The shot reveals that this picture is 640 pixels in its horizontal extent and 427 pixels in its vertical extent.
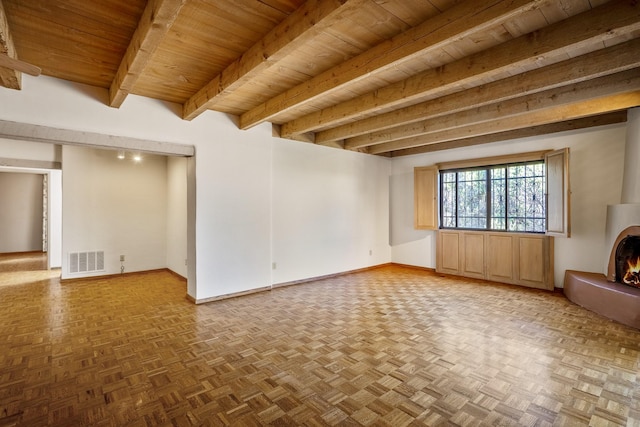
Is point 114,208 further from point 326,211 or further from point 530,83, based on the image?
point 530,83

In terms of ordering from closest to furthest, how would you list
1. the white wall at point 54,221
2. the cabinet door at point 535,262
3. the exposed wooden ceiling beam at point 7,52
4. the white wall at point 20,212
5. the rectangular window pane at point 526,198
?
1. the exposed wooden ceiling beam at point 7,52
2. the cabinet door at point 535,262
3. the rectangular window pane at point 526,198
4. the white wall at point 54,221
5. the white wall at point 20,212

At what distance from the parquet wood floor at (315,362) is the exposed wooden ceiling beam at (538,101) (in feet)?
8.00

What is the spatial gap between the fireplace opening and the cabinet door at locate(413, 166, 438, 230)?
8.83 feet

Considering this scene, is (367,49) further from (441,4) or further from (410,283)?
(410,283)

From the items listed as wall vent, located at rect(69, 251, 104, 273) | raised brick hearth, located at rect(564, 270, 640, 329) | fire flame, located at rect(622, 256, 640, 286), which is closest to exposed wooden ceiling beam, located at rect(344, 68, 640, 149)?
fire flame, located at rect(622, 256, 640, 286)

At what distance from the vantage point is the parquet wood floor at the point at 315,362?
6.38 ft

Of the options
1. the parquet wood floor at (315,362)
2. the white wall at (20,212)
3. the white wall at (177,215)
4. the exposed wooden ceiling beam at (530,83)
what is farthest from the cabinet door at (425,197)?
the white wall at (20,212)

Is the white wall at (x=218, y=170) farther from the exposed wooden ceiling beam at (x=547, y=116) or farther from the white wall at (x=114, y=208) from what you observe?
the exposed wooden ceiling beam at (x=547, y=116)

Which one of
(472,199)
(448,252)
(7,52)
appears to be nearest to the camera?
(7,52)

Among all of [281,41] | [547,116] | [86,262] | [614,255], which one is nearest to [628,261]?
[614,255]

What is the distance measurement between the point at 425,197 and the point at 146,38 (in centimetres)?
530

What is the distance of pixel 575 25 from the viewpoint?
7.13 feet

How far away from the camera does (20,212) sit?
340 inches

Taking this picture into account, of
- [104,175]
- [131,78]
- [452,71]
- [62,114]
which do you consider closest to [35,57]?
[62,114]
